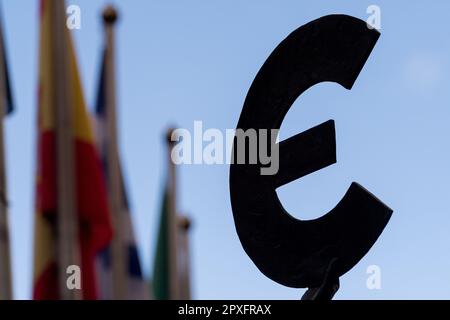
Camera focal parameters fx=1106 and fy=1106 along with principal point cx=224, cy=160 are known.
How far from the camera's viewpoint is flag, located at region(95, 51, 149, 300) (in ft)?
50.1

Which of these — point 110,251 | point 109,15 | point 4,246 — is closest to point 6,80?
point 4,246

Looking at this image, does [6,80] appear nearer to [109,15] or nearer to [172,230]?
[109,15]

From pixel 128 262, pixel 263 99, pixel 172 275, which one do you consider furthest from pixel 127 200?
pixel 263 99

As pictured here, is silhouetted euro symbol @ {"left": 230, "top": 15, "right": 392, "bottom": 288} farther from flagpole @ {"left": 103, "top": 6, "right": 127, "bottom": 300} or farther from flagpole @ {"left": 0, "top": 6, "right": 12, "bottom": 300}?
flagpole @ {"left": 103, "top": 6, "right": 127, "bottom": 300}

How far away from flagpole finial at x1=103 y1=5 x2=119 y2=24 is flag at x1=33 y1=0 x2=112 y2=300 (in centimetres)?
133

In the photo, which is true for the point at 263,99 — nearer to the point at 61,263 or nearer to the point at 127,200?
the point at 61,263

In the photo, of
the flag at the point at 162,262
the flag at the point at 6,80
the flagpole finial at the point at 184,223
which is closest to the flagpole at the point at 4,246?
the flag at the point at 6,80

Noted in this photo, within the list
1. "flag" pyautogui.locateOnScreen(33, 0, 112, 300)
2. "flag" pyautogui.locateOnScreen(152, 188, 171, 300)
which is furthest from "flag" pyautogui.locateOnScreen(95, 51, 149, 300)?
"flag" pyautogui.locateOnScreen(152, 188, 171, 300)

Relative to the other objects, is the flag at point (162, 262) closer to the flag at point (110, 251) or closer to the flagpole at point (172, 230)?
the flagpole at point (172, 230)

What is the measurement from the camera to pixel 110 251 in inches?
597

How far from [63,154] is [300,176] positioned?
7.38 m

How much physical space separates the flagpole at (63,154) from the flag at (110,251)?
153cm

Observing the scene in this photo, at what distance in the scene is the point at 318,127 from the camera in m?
6.36
